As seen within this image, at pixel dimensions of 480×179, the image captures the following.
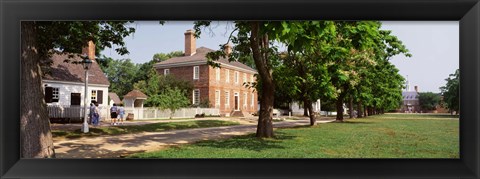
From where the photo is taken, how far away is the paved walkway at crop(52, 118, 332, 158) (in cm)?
516

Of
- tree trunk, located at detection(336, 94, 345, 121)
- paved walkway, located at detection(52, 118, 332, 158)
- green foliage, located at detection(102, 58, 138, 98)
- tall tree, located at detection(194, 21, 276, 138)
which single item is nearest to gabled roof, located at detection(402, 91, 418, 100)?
tall tree, located at detection(194, 21, 276, 138)

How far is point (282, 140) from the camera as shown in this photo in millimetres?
7566

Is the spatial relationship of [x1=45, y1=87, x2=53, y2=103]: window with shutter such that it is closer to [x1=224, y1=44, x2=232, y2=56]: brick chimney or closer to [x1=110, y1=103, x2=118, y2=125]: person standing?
[x1=110, y1=103, x2=118, y2=125]: person standing

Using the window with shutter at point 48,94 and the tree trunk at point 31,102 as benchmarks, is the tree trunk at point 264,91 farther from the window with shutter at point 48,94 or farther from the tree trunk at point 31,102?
the tree trunk at point 31,102

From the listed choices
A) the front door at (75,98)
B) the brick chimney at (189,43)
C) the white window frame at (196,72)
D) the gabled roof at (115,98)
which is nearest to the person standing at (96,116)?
the front door at (75,98)

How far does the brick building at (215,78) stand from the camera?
510 centimetres

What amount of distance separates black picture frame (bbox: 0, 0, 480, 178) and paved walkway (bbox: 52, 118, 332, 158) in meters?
1.87

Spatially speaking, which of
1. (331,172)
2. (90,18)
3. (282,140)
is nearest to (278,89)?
(282,140)

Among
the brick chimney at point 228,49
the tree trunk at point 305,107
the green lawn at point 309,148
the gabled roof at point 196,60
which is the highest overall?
the brick chimney at point 228,49

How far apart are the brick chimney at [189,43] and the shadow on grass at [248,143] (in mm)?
1897

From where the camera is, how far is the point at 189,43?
467 centimetres
